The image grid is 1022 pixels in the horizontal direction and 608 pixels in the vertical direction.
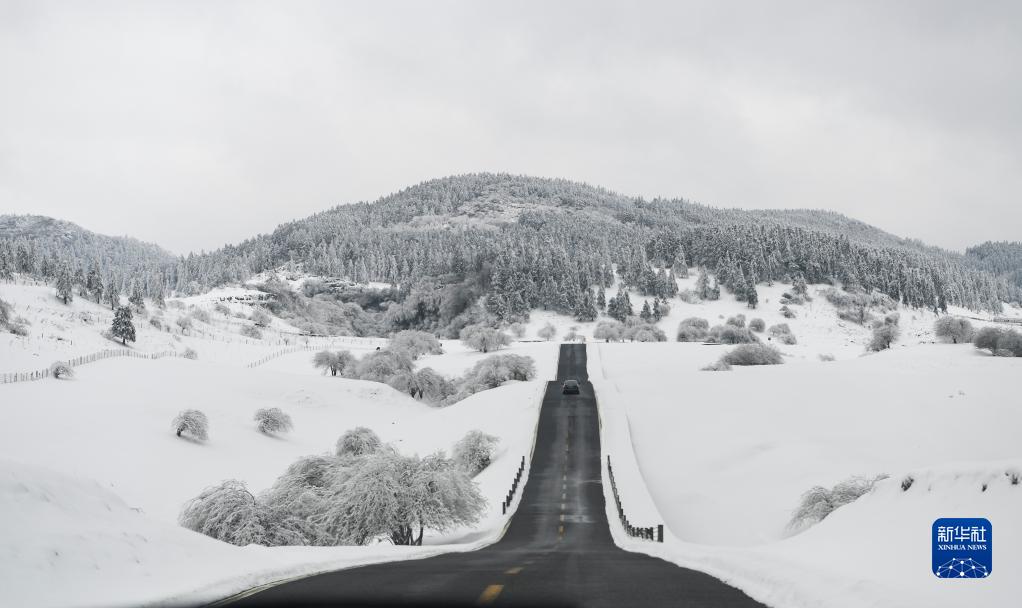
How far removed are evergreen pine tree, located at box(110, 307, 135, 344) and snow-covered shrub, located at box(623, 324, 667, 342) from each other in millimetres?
87465

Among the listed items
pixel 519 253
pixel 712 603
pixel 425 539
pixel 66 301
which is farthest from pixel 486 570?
pixel 519 253

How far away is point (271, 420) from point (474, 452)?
1992 cm

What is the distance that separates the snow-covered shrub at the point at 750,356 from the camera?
296ft

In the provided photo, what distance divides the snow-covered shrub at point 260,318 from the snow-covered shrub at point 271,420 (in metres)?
106

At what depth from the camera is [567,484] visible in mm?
39250

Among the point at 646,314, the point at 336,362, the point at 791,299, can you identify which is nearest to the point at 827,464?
the point at 336,362

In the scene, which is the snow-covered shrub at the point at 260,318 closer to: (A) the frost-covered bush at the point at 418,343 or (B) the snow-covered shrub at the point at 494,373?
(A) the frost-covered bush at the point at 418,343

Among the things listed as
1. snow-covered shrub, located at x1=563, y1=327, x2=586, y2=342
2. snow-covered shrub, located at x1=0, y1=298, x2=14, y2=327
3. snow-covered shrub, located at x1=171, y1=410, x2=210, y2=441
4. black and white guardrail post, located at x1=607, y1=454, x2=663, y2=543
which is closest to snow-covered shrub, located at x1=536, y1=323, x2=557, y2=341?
snow-covered shrub, located at x1=563, y1=327, x2=586, y2=342

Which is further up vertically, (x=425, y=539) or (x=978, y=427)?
(x=978, y=427)

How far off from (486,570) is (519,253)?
582ft

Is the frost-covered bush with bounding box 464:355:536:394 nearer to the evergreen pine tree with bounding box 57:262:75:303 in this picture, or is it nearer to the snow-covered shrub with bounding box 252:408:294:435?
the snow-covered shrub with bounding box 252:408:294:435

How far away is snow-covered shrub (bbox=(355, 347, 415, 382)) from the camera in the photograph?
89.9 meters

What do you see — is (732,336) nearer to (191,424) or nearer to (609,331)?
(609,331)

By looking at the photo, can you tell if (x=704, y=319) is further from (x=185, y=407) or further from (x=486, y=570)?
(x=486, y=570)
